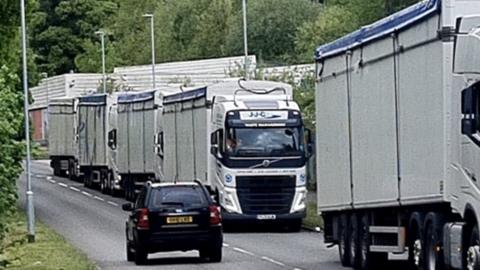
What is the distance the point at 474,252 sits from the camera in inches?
816

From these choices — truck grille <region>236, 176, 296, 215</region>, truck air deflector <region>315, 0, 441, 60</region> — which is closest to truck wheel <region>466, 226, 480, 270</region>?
truck air deflector <region>315, 0, 441, 60</region>

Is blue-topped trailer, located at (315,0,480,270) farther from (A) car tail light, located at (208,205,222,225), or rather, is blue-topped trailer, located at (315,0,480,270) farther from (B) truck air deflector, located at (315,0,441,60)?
(A) car tail light, located at (208,205,222,225)

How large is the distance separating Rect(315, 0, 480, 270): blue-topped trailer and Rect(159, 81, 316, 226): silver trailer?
29.6ft

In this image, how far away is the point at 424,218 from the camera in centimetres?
2333

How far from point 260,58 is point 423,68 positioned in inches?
3226

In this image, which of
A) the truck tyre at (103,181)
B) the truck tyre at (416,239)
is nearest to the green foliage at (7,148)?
the truck tyre at (416,239)

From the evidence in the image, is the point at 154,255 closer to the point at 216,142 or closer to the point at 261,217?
the point at 261,217

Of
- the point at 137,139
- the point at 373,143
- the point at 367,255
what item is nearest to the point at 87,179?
the point at 137,139

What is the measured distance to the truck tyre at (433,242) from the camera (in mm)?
22438

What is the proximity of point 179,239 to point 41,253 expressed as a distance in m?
5.99

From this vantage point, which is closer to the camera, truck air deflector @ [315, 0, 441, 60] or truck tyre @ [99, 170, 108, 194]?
truck air deflector @ [315, 0, 441, 60]

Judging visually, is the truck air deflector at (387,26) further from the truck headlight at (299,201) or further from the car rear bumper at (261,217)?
the car rear bumper at (261,217)

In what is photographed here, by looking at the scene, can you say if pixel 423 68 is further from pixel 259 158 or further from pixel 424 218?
pixel 259 158

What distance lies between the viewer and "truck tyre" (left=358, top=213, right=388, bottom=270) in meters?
27.3
